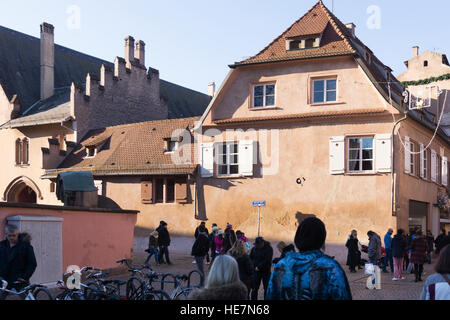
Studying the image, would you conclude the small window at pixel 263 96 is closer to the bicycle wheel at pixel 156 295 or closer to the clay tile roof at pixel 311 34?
the clay tile roof at pixel 311 34

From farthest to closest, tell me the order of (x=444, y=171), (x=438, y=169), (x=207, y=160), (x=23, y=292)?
(x=444, y=171) < (x=438, y=169) < (x=207, y=160) < (x=23, y=292)

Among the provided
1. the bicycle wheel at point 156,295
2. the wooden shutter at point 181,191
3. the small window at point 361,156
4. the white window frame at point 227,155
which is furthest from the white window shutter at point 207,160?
the bicycle wheel at point 156,295

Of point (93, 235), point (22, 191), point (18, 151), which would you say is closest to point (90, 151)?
point (18, 151)

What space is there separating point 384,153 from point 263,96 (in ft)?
20.0

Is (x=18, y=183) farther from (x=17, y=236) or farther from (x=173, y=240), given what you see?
(x=17, y=236)

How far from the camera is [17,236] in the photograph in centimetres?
923

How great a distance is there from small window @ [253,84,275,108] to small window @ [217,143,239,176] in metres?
2.17

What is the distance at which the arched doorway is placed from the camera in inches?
1365

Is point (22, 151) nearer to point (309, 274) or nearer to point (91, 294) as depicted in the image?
point (91, 294)

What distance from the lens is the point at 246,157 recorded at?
28.1 metres

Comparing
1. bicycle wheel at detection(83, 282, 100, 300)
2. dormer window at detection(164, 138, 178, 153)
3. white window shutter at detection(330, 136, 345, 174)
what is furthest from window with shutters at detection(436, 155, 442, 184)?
bicycle wheel at detection(83, 282, 100, 300)

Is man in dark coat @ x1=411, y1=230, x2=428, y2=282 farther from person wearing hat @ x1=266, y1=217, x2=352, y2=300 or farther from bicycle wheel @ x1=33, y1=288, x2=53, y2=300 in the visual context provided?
person wearing hat @ x1=266, y1=217, x2=352, y2=300

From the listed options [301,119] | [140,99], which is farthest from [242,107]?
[140,99]
